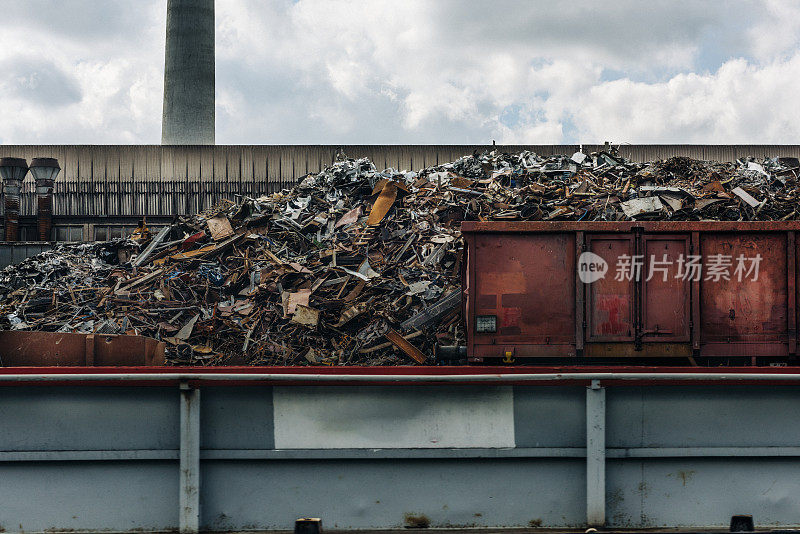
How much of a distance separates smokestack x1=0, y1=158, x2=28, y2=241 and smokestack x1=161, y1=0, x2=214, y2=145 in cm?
911

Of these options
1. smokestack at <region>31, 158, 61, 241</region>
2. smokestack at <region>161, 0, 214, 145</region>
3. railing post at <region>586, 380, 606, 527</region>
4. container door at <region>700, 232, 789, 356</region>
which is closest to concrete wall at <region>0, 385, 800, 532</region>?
railing post at <region>586, 380, 606, 527</region>

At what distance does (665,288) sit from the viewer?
6.36 m

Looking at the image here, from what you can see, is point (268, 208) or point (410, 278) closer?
point (410, 278)

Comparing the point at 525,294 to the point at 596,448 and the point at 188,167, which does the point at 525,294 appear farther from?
the point at 188,167

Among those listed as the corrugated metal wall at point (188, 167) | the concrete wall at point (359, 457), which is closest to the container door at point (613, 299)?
the concrete wall at point (359, 457)

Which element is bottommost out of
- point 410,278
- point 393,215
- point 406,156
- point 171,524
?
point 171,524

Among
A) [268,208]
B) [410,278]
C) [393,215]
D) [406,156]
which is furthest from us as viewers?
[406,156]


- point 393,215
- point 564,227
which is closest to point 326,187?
point 393,215

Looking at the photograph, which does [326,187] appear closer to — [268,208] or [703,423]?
[268,208]

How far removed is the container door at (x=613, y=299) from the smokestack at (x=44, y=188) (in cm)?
2029

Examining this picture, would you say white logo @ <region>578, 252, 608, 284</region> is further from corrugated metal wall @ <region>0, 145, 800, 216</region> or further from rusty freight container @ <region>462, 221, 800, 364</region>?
corrugated metal wall @ <region>0, 145, 800, 216</region>

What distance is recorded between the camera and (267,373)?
3.36m

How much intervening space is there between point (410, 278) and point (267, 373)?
7.39 m

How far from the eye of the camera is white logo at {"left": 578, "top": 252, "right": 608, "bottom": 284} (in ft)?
20.8
